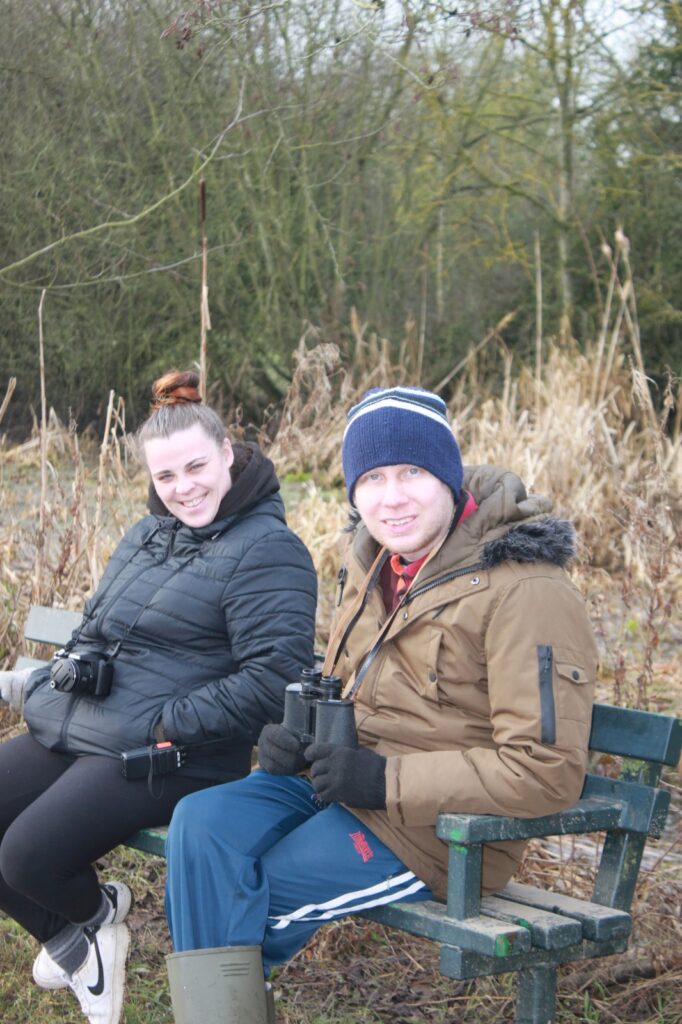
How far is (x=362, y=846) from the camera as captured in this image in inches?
104

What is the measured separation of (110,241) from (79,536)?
473 cm

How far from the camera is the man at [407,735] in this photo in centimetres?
249

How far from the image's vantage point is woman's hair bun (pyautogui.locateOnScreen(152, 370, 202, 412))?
3.53 meters

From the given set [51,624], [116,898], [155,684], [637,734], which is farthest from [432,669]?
[51,624]

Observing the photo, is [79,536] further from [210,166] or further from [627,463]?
[210,166]

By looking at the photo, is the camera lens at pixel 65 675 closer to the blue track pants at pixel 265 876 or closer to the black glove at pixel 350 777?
the blue track pants at pixel 265 876

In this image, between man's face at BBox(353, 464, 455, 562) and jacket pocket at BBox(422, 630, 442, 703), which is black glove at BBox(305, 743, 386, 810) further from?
man's face at BBox(353, 464, 455, 562)

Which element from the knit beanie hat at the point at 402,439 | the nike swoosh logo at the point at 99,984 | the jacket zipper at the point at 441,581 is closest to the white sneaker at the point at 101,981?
the nike swoosh logo at the point at 99,984

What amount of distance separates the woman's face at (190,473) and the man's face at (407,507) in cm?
71

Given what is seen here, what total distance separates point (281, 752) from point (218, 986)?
1.65 feet

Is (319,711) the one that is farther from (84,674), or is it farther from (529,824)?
(84,674)

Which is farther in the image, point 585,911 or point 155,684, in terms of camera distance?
point 155,684

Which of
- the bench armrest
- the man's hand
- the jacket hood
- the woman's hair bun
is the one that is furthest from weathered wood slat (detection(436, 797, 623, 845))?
the man's hand

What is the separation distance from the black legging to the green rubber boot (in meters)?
0.57
